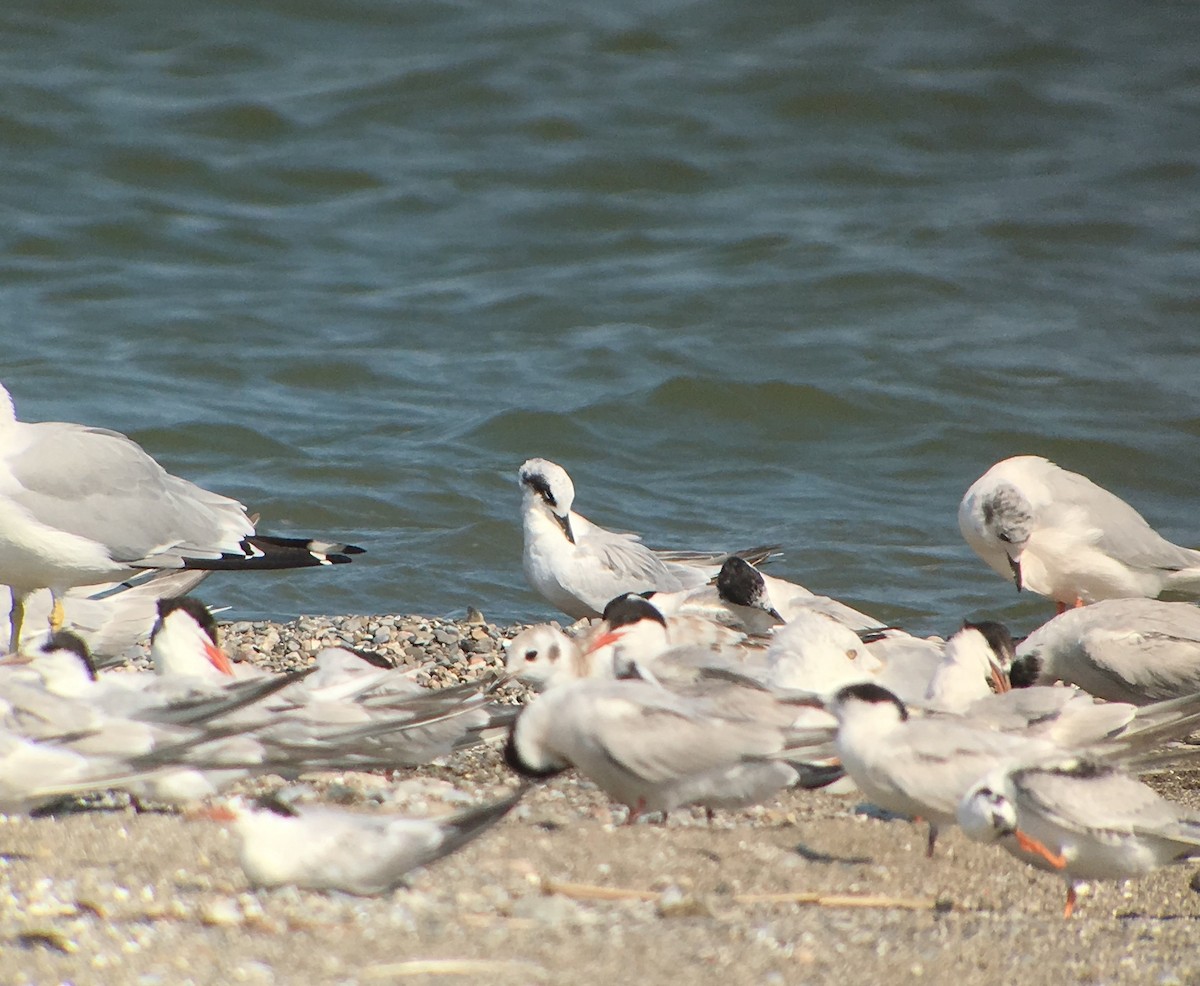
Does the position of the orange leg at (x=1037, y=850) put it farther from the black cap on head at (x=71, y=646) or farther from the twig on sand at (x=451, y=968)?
the black cap on head at (x=71, y=646)

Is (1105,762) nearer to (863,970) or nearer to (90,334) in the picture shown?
(863,970)

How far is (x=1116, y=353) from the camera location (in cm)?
1319

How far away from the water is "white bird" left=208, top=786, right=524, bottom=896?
4.92m

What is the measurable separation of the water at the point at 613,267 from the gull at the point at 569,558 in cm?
67

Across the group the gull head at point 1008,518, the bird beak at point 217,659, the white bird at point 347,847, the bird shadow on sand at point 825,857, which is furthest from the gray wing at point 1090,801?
the gull head at point 1008,518

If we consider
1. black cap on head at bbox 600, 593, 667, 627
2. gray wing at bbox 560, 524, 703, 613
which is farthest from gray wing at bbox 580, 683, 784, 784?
gray wing at bbox 560, 524, 703, 613

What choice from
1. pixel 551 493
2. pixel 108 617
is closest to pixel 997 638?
pixel 551 493

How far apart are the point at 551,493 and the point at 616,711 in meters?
3.62

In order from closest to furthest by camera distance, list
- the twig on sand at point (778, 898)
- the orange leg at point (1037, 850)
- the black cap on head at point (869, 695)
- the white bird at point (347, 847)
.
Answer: the white bird at point (347, 847)
the twig on sand at point (778, 898)
the orange leg at point (1037, 850)
the black cap on head at point (869, 695)

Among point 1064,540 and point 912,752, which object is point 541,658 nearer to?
point 912,752

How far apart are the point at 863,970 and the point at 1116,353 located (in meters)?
10.4

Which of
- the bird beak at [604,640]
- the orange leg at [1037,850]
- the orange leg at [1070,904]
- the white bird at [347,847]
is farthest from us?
the bird beak at [604,640]

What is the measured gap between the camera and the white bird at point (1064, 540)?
26.4 feet

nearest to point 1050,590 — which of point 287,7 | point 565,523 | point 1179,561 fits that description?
point 1179,561
